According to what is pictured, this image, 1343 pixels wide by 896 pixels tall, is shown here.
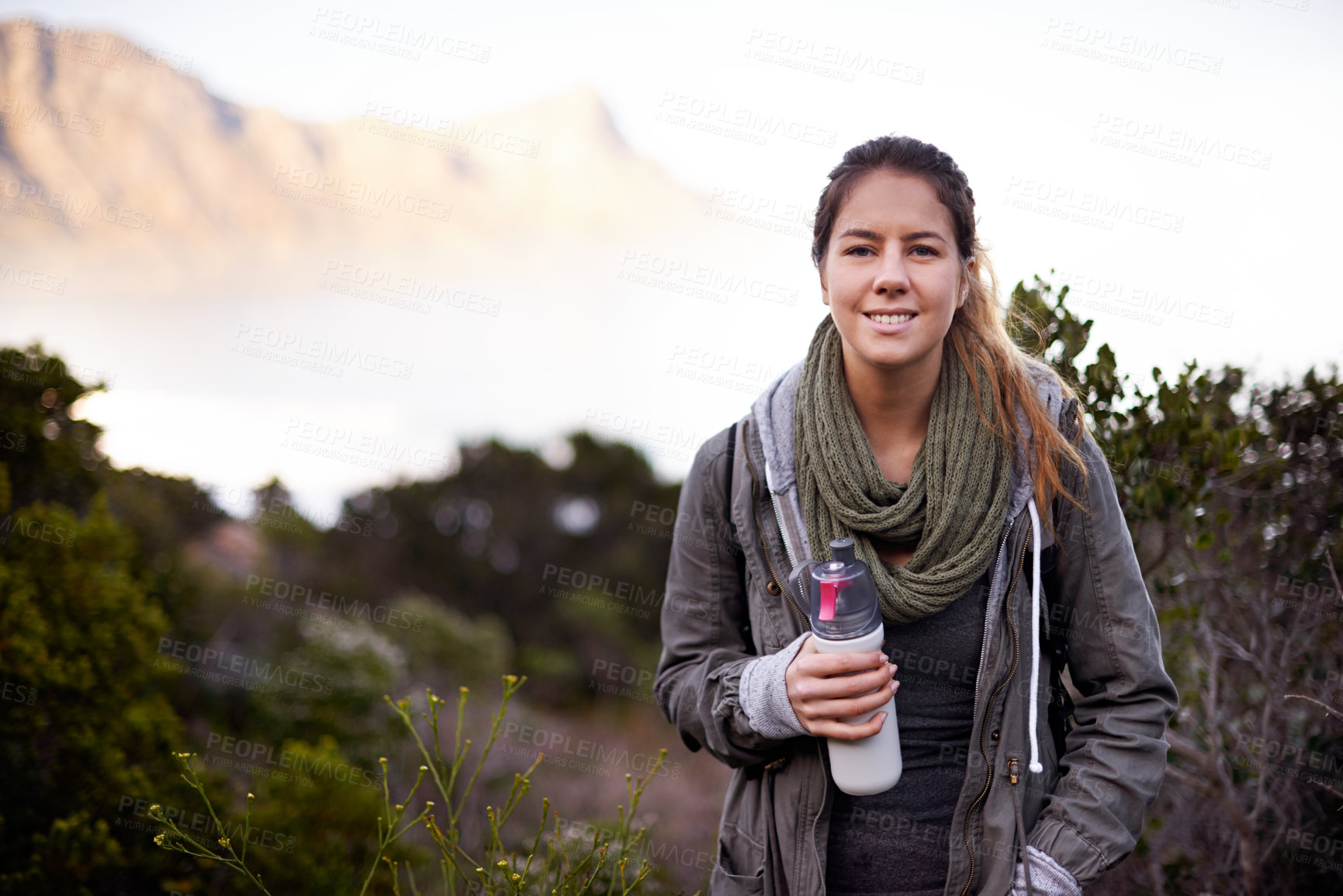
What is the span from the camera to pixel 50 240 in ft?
18.1

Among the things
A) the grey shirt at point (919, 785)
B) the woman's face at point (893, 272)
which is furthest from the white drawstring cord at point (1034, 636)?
the woman's face at point (893, 272)

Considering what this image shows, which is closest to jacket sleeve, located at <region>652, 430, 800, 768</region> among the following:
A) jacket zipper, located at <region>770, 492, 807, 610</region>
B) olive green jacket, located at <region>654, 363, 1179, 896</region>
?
olive green jacket, located at <region>654, 363, 1179, 896</region>

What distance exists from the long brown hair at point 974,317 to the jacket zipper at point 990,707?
0.13m

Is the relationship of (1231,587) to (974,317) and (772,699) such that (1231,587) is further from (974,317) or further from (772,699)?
(772,699)

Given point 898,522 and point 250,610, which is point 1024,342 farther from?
point 250,610

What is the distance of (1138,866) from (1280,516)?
4.49ft

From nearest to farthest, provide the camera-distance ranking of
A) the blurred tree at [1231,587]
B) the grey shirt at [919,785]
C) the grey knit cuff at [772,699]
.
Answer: the grey knit cuff at [772,699] < the grey shirt at [919,785] < the blurred tree at [1231,587]

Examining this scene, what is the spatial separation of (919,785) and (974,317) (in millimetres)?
1097

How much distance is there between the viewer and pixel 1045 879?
5.69ft

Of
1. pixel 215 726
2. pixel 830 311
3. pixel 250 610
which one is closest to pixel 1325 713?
pixel 830 311

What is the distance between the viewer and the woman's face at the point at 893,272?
1916mm

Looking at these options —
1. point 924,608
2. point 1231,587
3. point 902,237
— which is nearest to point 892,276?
point 902,237

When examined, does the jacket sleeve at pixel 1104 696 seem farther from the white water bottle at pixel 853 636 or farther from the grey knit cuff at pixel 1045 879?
the white water bottle at pixel 853 636

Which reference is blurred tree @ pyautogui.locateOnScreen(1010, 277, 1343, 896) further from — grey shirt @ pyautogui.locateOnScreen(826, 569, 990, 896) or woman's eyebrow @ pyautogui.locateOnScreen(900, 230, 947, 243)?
grey shirt @ pyautogui.locateOnScreen(826, 569, 990, 896)
